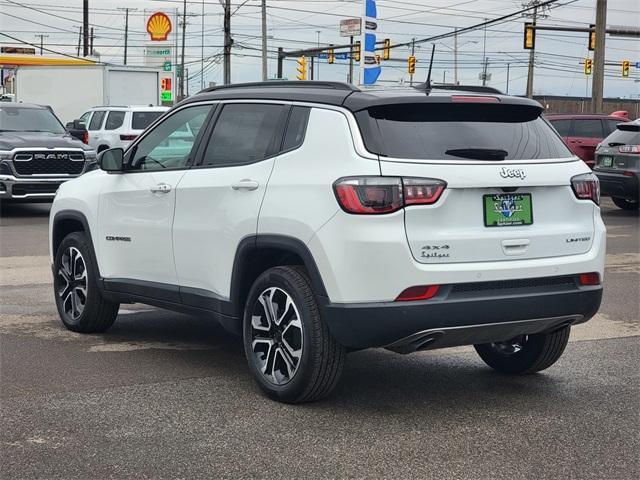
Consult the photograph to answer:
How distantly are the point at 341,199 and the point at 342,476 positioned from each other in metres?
1.38

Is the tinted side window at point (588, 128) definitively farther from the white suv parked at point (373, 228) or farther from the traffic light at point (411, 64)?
the traffic light at point (411, 64)

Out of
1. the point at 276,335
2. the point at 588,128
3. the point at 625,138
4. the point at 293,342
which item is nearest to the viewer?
the point at 293,342

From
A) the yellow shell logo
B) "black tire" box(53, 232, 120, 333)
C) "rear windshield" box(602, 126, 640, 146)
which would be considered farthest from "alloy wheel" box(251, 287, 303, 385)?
the yellow shell logo

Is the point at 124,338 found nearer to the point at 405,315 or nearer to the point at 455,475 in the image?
the point at 405,315

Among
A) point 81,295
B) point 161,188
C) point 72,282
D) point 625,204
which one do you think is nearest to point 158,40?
point 625,204

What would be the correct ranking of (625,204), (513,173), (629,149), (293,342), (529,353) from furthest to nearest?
1. (625,204)
2. (629,149)
3. (529,353)
4. (293,342)
5. (513,173)

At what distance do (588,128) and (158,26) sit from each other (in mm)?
56789

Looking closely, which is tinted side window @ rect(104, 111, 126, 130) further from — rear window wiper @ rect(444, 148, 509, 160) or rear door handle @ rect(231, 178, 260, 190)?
rear window wiper @ rect(444, 148, 509, 160)

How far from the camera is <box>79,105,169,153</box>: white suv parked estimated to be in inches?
1005

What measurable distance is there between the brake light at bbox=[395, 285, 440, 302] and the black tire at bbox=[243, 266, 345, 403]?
0.48 metres

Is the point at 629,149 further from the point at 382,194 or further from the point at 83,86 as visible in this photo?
the point at 83,86

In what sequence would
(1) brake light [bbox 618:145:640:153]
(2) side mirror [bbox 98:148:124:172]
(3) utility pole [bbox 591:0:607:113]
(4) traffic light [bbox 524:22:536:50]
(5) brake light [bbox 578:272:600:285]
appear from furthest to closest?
(4) traffic light [bbox 524:22:536:50], (3) utility pole [bbox 591:0:607:113], (1) brake light [bbox 618:145:640:153], (2) side mirror [bbox 98:148:124:172], (5) brake light [bbox 578:272:600:285]

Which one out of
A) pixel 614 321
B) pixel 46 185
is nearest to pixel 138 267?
pixel 614 321

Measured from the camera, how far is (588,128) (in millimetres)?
22672
